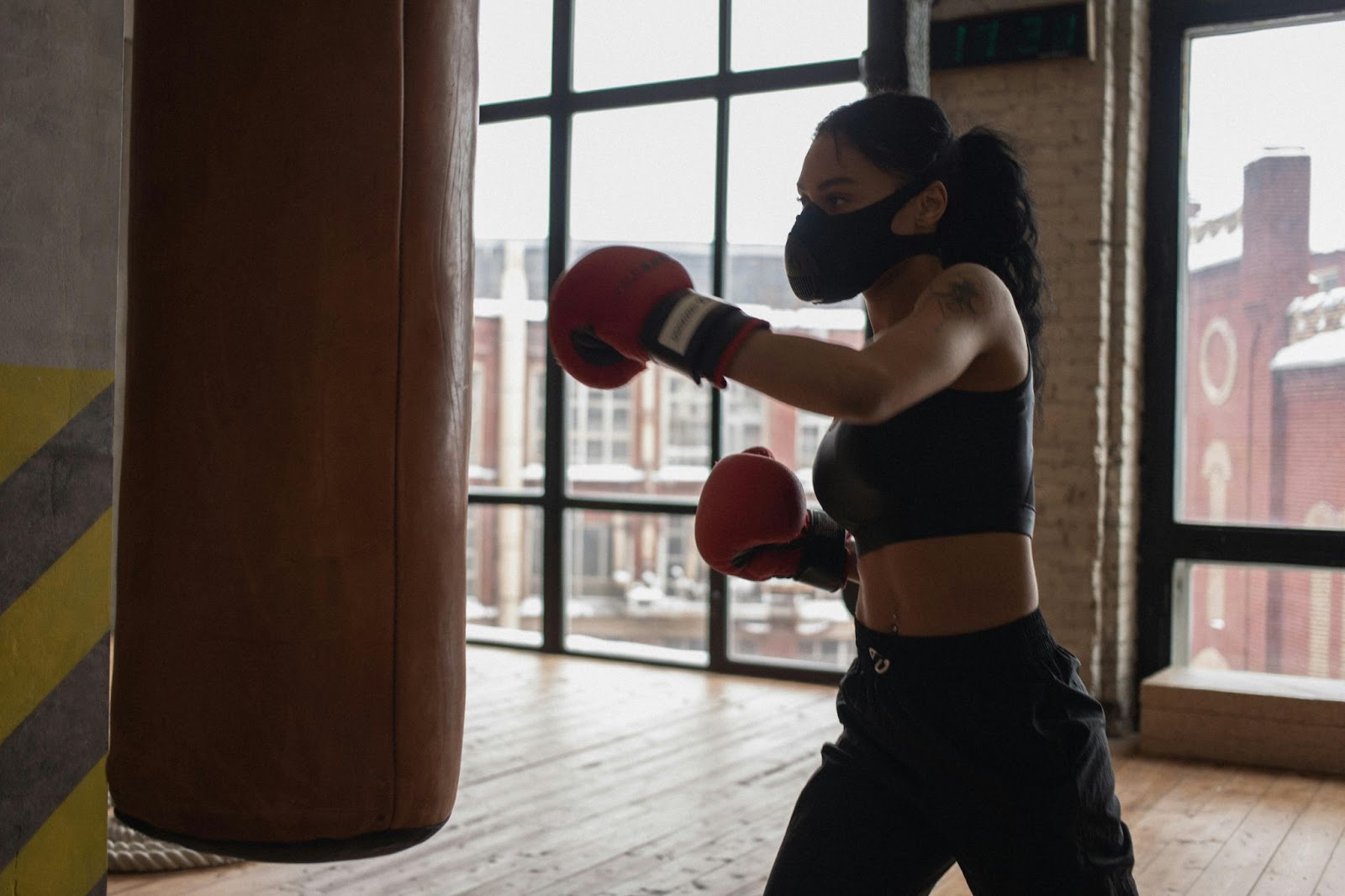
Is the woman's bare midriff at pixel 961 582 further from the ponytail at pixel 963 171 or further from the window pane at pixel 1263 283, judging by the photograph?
the window pane at pixel 1263 283

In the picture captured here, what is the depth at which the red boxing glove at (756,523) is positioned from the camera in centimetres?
158

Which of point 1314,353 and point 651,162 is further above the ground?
point 651,162

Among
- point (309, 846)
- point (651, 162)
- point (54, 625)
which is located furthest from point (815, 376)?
point (651, 162)

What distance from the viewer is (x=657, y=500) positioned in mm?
5484

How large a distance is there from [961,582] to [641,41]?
4.82 metres

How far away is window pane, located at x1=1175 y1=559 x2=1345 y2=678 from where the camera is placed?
4316 mm

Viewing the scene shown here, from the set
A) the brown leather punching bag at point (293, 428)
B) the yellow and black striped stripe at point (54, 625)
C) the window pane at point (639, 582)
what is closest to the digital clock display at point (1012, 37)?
the brown leather punching bag at point (293, 428)

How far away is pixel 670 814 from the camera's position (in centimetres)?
330

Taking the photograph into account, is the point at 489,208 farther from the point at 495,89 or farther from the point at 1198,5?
the point at 1198,5

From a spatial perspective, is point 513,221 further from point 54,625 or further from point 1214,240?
point 54,625

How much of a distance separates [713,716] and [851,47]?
9.16 feet

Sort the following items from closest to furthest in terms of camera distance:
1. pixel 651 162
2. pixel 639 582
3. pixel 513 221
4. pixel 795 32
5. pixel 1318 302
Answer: pixel 1318 302, pixel 795 32, pixel 651 162, pixel 513 221, pixel 639 582

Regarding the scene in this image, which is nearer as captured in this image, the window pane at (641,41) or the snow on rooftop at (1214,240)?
the snow on rooftop at (1214,240)

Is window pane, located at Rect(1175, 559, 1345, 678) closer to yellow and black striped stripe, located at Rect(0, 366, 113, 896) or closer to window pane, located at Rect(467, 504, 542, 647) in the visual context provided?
yellow and black striped stripe, located at Rect(0, 366, 113, 896)
